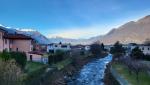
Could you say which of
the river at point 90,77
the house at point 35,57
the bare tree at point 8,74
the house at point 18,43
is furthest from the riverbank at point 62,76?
the bare tree at point 8,74

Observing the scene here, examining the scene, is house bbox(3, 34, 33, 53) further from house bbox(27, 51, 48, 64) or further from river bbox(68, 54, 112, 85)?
river bbox(68, 54, 112, 85)

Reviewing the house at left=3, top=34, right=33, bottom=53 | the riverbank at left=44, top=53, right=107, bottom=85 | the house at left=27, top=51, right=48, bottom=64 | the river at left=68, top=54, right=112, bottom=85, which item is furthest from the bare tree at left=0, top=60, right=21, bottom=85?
the house at left=27, top=51, right=48, bottom=64

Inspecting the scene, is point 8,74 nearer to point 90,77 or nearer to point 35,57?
point 90,77

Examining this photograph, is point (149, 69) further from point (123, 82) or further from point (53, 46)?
point (53, 46)

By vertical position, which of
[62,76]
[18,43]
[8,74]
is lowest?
[62,76]

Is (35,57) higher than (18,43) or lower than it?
lower

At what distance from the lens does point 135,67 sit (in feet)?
160

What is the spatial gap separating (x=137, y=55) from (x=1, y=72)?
5943 centimetres

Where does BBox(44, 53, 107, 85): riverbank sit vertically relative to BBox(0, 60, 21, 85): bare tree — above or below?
below

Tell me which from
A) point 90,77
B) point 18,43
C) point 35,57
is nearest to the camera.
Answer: point 90,77

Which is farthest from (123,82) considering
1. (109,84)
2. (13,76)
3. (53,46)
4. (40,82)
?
(53,46)

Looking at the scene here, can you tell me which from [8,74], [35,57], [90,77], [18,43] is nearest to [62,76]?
[90,77]

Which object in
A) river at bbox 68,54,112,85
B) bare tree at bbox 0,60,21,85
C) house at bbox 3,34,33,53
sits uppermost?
house at bbox 3,34,33,53

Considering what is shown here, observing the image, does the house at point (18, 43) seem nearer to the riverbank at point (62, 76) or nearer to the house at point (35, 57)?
the house at point (35, 57)
